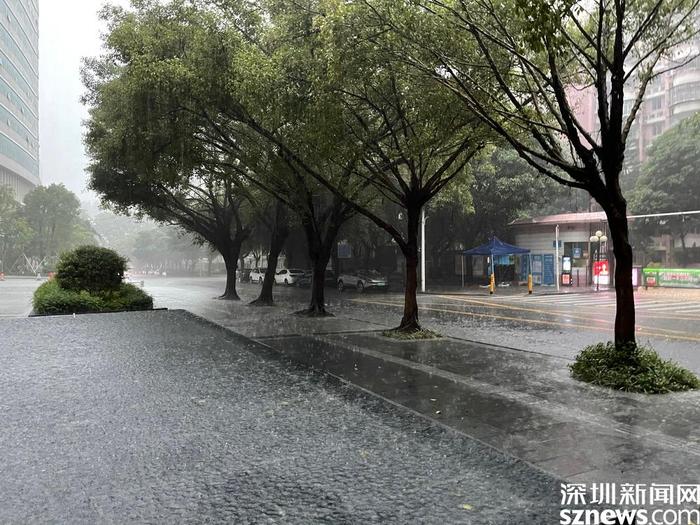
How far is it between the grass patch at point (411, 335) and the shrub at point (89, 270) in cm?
958

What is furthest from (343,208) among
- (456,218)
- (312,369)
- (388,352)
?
(456,218)

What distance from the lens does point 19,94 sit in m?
85.3

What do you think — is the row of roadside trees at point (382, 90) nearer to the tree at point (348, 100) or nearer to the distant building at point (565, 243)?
the tree at point (348, 100)

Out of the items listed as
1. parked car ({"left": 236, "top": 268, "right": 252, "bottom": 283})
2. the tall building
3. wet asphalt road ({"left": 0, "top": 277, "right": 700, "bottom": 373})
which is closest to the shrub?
wet asphalt road ({"left": 0, "top": 277, "right": 700, "bottom": 373})

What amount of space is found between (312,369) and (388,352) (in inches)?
82.3

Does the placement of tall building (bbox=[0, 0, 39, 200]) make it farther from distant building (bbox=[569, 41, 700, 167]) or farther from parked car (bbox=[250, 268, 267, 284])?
distant building (bbox=[569, 41, 700, 167])

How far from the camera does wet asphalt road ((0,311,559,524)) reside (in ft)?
12.3

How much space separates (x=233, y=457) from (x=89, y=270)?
14.1 m

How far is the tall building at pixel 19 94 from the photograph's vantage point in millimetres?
77062

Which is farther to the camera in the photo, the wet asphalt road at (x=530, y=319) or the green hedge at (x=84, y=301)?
the green hedge at (x=84, y=301)

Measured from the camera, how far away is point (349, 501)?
3.88 m

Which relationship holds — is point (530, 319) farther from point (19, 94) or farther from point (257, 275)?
point (19, 94)

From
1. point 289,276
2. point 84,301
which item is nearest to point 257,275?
point 289,276

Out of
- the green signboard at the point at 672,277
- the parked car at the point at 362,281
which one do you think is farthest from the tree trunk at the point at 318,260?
the green signboard at the point at 672,277
